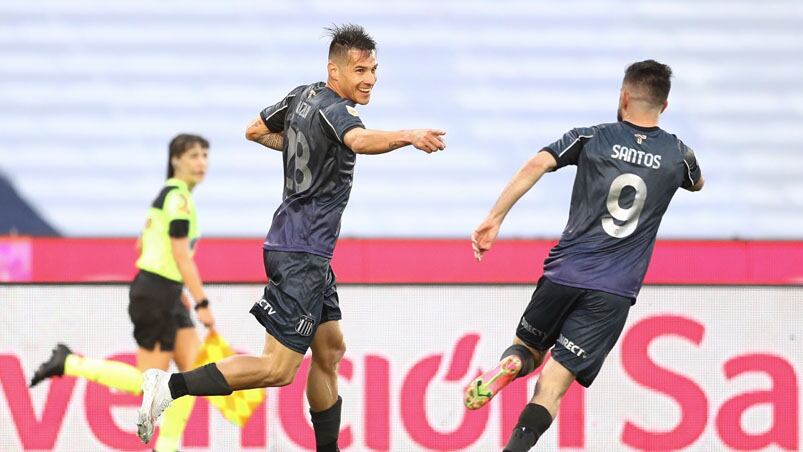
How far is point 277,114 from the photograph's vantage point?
5980 millimetres

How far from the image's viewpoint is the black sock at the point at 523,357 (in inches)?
222

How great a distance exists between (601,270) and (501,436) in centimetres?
231

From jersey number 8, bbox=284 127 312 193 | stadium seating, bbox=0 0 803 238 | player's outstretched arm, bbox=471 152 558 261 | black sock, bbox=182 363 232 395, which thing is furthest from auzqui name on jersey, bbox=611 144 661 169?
stadium seating, bbox=0 0 803 238

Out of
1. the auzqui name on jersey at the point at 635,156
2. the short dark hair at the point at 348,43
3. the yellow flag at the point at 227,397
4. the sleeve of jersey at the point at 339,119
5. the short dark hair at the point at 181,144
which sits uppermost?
the short dark hair at the point at 348,43

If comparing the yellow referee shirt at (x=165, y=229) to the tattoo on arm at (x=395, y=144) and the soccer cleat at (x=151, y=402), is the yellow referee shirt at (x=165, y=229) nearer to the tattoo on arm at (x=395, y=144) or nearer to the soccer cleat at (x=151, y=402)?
the soccer cleat at (x=151, y=402)

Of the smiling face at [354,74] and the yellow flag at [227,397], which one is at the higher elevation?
the smiling face at [354,74]

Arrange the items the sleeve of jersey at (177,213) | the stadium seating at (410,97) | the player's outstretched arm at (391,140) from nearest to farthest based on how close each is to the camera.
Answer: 1. the player's outstretched arm at (391,140)
2. the sleeve of jersey at (177,213)
3. the stadium seating at (410,97)

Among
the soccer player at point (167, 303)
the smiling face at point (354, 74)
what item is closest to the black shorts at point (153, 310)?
→ the soccer player at point (167, 303)

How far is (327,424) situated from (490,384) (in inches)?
35.6

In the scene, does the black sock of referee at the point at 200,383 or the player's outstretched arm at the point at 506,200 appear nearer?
the player's outstretched arm at the point at 506,200

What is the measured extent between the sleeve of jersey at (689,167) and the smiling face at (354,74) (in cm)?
129

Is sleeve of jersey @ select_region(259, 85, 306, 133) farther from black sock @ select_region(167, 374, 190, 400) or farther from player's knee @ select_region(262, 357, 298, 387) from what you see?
black sock @ select_region(167, 374, 190, 400)

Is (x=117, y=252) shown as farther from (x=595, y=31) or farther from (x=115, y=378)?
(x=595, y=31)

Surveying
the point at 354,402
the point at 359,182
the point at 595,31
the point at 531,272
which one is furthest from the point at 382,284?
the point at 595,31
